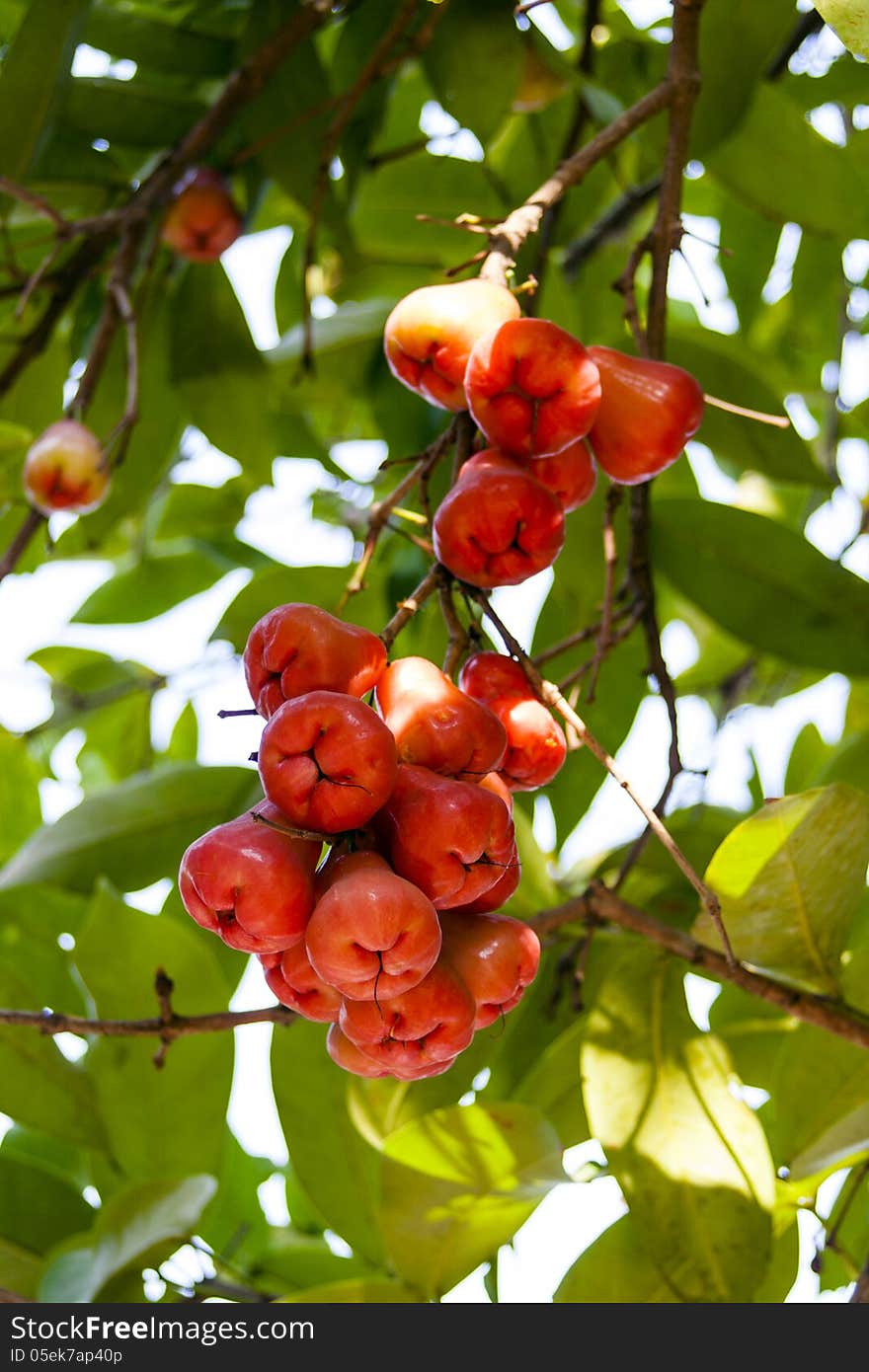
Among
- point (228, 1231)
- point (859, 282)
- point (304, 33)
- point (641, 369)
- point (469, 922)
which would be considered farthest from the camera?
point (859, 282)

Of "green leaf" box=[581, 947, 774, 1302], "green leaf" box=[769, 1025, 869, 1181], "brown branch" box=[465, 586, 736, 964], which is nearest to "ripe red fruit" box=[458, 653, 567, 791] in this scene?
"brown branch" box=[465, 586, 736, 964]

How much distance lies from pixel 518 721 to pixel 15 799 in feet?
3.19

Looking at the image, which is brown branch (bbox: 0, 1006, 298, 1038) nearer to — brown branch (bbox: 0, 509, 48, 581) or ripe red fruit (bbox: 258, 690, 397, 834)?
ripe red fruit (bbox: 258, 690, 397, 834)

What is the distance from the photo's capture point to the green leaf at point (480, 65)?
3.95 feet

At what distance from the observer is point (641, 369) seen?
794 mm

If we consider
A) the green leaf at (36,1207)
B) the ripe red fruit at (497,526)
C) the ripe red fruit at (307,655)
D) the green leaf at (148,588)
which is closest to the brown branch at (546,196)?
the ripe red fruit at (497,526)

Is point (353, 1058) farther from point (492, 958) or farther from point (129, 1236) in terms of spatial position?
point (129, 1236)

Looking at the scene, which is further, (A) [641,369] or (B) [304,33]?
(B) [304,33]

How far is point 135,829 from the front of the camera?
125cm

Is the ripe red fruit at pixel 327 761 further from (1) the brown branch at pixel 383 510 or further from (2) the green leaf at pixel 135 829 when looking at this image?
(2) the green leaf at pixel 135 829

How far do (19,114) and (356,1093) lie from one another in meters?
0.92

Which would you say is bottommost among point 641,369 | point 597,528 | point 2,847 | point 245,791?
point 2,847
